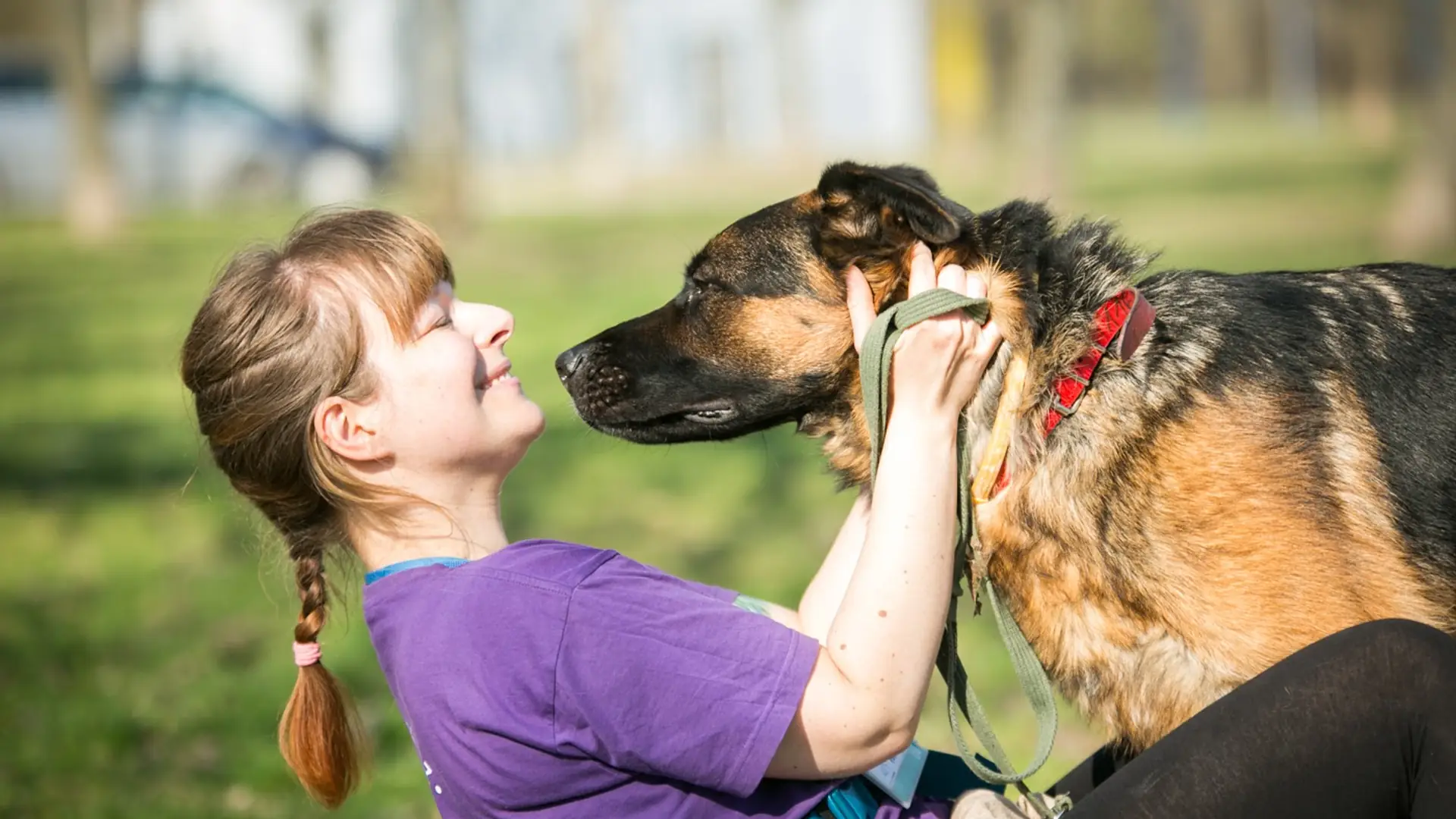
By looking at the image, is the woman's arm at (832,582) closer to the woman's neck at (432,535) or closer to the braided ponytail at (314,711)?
the woman's neck at (432,535)

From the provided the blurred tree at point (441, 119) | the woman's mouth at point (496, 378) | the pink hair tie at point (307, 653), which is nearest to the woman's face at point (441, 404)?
the woman's mouth at point (496, 378)

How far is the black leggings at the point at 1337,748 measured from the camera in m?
1.97

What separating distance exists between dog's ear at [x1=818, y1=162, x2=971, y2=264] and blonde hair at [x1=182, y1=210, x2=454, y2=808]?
85 cm

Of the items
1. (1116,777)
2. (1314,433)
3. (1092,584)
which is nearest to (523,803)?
(1116,777)

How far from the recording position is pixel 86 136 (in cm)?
2288

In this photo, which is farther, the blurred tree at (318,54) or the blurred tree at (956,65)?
the blurred tree at (956,65)

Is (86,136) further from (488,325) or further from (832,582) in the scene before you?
(832,582)

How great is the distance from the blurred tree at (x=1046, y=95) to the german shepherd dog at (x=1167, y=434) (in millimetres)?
18526

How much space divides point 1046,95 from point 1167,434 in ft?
63.9

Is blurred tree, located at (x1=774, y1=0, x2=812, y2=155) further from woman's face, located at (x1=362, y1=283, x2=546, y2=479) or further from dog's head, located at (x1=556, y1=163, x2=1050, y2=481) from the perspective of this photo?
woman's face, located at (x1=362, y1=283, x2=546, y2=479)

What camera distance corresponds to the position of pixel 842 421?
3.13 m

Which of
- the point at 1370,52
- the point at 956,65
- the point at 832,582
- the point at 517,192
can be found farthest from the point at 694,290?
the point at 1370,52

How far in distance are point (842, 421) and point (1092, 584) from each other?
2.25 feet

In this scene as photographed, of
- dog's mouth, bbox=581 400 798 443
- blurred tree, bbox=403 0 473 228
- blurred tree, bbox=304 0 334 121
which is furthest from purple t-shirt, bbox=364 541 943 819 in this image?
blurred tree, bbox=304 0 334 121
